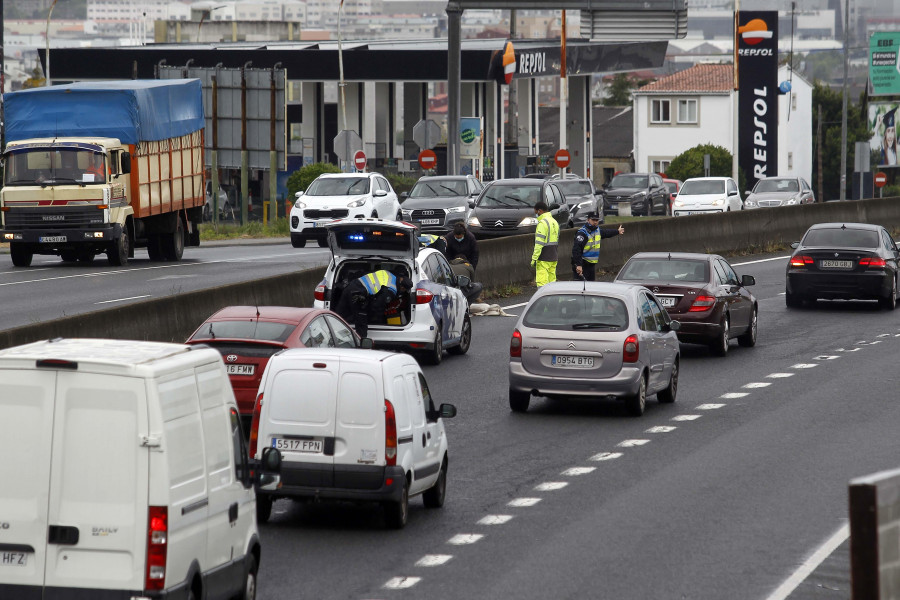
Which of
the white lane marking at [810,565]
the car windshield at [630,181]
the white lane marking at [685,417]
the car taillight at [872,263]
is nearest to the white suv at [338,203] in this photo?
the car taillight at [872,263]

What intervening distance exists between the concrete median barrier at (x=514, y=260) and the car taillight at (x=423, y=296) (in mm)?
2703

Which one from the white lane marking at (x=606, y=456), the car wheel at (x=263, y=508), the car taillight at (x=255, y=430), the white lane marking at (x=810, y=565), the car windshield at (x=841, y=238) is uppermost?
the car windshield at (x=841, y=238)

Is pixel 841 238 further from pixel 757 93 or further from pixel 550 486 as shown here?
pixel 757 93

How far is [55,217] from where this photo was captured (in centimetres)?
3250

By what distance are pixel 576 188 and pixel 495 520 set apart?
3680 cm

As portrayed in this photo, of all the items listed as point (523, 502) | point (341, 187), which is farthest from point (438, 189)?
point (523, 502)

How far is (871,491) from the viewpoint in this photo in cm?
629

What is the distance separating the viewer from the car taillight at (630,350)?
58.9ft

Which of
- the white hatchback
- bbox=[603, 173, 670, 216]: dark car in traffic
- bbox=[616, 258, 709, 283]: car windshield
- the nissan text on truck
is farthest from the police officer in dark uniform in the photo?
bbox=[603, 173, 670, 216]: dark car in traffic

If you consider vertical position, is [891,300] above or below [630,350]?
below

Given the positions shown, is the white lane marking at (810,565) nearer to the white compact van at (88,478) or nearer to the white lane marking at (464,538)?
the white lane marking at (464,538)

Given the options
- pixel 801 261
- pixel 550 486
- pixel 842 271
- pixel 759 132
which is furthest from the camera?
pixel 759 132

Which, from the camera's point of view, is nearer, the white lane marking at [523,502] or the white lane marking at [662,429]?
the white lane marking at [523,502]

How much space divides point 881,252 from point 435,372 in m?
12.2
